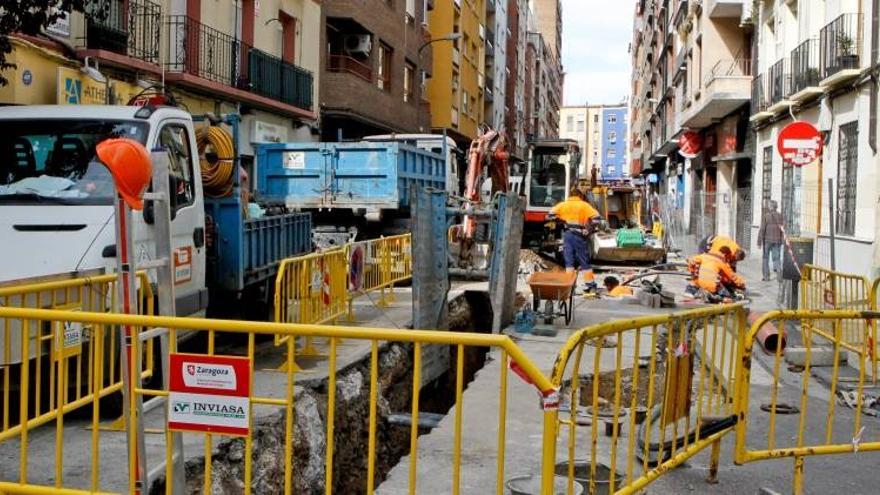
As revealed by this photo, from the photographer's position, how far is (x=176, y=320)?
3703mm

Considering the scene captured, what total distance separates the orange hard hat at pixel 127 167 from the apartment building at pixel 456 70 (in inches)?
1216

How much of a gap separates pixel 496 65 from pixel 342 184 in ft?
131

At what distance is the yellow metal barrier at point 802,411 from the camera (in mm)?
5016

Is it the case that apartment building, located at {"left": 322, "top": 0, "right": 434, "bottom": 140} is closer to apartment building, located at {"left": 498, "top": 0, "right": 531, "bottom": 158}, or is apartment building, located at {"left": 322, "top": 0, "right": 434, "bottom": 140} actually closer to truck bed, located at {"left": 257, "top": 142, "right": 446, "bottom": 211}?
truck bed, located at {"left": 257, "top": 142, "right": 446, "bottom": 211}

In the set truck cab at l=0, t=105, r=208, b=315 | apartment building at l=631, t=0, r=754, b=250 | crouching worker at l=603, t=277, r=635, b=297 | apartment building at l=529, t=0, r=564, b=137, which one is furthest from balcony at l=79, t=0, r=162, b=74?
apartment building at l=529, t=0, r=564, b=137

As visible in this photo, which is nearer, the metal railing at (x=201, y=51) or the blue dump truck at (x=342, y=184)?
the blue dump truck at (x=342, y=184)

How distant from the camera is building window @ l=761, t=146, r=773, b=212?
958 inches

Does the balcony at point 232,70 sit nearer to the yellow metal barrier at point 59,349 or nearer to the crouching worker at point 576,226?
the crouching worker at point 576,226

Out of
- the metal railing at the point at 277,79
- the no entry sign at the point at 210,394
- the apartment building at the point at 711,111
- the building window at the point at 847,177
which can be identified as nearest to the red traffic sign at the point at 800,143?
the building window at the point at 847,177

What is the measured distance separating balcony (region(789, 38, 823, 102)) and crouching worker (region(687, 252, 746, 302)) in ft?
27.7

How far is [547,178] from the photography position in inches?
989

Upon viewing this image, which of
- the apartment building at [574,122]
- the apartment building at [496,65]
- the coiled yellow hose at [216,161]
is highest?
the apartment building at [574,122]

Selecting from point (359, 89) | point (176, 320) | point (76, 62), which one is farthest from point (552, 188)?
point (176, 320)

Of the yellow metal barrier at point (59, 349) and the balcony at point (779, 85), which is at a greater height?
the balcony at point (779, 85)
